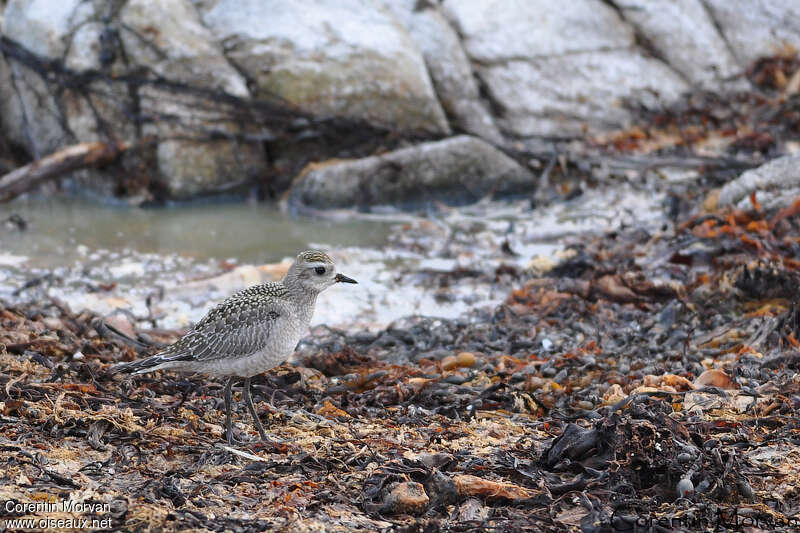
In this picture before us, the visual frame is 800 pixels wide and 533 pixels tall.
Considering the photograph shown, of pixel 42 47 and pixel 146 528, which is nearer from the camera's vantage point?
pixel 146 528

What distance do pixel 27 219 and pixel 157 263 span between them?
2715 millimetres

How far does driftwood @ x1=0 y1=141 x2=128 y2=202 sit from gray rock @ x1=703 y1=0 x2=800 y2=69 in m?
9.61

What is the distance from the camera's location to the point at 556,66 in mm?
13391

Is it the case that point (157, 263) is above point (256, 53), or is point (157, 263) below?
below

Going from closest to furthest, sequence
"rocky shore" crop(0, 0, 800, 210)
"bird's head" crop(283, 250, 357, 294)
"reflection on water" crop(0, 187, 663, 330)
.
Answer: "bird's head" crop(283, 250, 357, 294) < "reflection on water" crop(0, 187, 663, 330) < "rocky shore" crop(0, 0, 800, 210)

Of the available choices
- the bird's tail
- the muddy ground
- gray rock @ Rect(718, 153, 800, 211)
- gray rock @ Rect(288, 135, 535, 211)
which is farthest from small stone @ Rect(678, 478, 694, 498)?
gray rock @ Rect(288, 135, 535, 211)

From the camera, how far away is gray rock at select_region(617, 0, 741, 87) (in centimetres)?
1375

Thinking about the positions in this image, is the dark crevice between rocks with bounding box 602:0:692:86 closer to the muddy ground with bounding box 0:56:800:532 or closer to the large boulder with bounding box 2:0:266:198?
the large boulder with bounding box 2:0:266:198

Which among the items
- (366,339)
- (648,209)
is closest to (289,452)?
(366,339)

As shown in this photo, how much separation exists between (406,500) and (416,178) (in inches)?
334

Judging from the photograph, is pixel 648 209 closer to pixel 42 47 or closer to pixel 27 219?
pixel 27 219

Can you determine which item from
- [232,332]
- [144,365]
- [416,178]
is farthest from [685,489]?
[416,178]

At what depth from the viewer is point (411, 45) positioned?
12.6 metres

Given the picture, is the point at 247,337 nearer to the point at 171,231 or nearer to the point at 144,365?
the point at 144,365
